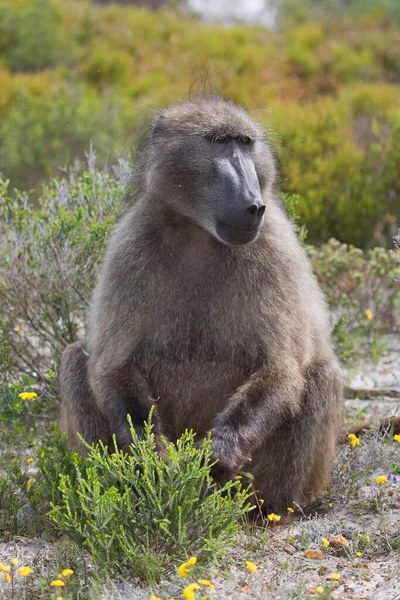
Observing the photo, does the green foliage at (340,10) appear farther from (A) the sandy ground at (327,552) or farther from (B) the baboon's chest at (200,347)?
(B) the baboon's chest at (200,347)

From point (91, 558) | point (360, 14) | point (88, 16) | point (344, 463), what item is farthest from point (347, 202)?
point (360, 14)

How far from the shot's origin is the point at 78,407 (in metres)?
3.29

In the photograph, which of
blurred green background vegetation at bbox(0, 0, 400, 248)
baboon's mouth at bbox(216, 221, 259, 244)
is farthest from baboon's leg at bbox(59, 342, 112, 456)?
blurred green background vegetation at bbox(0, 0, 400, 248)

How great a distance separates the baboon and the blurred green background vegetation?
250 cm

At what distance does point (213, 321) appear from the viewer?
121 inches

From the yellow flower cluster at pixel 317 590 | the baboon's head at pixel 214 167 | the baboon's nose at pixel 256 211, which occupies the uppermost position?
the baboon's head at pixel 214 167

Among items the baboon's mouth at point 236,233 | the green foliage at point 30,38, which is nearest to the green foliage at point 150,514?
the baboon's mouth at point 236,233

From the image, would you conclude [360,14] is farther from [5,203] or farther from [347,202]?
[5,203]

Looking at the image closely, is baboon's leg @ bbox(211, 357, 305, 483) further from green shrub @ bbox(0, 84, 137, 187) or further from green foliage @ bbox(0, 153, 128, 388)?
green shrub @ bbox(0, 84, 137, 187)

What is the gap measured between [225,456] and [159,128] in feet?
4.00

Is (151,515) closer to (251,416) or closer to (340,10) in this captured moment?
(251,416)

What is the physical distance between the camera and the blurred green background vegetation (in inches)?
295

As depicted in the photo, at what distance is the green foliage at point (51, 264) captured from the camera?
4.18 m

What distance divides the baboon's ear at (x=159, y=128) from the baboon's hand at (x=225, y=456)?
1100 mm
